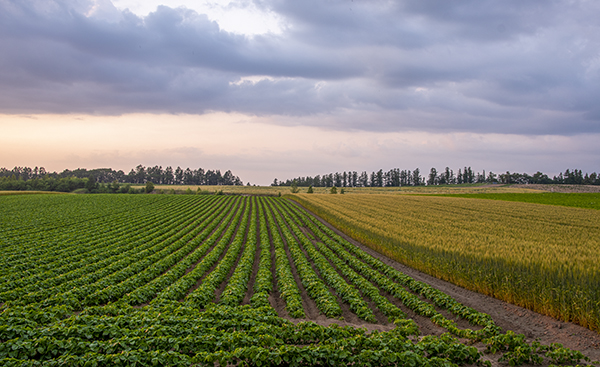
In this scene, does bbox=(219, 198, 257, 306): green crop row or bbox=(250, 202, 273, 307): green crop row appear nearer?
bbox=(250, 202, 273, 307): green crop row

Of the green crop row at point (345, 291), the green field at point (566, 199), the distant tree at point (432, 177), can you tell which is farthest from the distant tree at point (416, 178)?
the green crop row at point (345, 291)

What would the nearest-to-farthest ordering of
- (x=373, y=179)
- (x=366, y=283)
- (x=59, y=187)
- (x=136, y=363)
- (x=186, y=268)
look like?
(x=136, y=363)
(x=366, y=283)
(x=186, y=268)
(x=59, y=187)
(x=373, y=179)

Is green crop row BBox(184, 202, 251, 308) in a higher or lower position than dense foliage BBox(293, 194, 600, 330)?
Answer: lower

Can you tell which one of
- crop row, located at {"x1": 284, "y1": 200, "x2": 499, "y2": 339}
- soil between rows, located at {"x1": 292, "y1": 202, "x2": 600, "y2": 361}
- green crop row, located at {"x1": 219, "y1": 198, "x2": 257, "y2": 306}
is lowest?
soil between rows, located at {"x1": 292, "y1": 202, "x2": 600, "y2": 361}

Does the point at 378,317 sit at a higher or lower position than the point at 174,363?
lower

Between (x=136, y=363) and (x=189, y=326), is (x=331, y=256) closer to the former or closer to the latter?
(x=189, y=326)

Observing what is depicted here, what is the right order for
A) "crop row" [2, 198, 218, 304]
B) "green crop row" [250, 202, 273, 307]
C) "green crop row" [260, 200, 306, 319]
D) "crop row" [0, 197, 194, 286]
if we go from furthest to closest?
1. "crop row" [0, 197, 194, 286]
2. "crop row" [2, 198, 218, 304]
3. "green crop row" [250, 202, 273, 307]
4. "green crop row" [260, 200, 306, 319]

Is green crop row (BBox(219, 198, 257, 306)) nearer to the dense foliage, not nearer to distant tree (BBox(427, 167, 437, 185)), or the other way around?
the dense foliage

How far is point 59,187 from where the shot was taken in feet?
393

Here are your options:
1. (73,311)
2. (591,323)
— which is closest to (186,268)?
(73,311)

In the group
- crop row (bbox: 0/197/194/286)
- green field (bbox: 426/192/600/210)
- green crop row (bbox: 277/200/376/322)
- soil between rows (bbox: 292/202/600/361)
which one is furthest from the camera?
green field (bbox: 426/192/600/210)

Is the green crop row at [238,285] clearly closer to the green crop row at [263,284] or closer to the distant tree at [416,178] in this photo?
the green crop row at [263,284]

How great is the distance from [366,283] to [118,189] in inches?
5217

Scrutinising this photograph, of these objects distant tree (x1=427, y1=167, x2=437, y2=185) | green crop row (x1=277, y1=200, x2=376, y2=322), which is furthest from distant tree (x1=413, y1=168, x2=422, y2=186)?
green crop row (x1=277, y1=200, x2=376, y2=322)
